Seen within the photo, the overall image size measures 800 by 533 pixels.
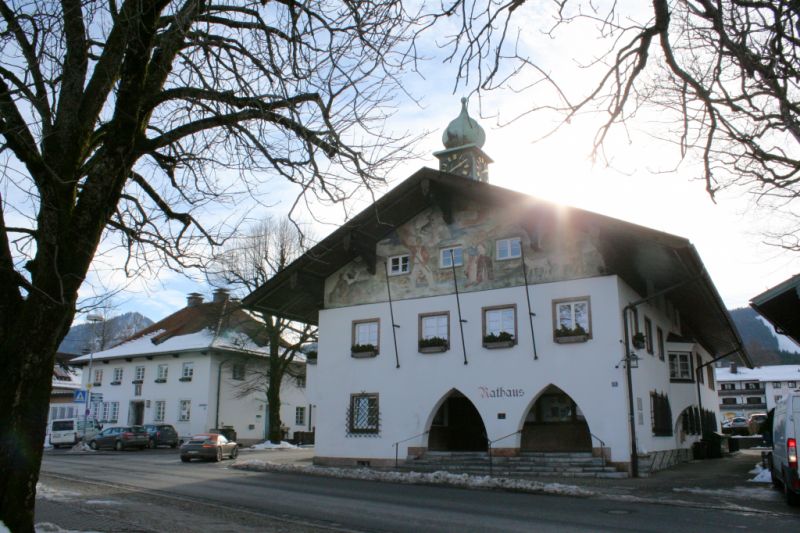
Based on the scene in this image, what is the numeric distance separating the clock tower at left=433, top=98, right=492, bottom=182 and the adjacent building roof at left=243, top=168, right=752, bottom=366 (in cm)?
518

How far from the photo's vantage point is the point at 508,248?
2297 centimetres

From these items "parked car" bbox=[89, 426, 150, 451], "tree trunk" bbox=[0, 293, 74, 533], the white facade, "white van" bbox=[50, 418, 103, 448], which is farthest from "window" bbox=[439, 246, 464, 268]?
"white van" bbox=[50, 418, 103, 448]

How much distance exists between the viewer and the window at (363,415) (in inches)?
963

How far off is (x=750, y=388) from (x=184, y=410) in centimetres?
7587

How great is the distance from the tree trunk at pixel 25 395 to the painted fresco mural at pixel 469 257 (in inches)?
690

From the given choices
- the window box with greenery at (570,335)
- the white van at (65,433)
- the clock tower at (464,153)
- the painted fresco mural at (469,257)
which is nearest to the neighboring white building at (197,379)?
the white van at (65,433)

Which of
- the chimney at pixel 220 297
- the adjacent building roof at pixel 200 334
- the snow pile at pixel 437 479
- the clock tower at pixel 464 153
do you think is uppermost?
the clock tower at pixel 464 153

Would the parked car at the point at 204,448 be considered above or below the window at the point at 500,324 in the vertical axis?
below

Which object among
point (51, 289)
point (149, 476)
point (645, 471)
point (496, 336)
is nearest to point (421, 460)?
point (496, 336)

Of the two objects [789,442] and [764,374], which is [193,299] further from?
[764,374]

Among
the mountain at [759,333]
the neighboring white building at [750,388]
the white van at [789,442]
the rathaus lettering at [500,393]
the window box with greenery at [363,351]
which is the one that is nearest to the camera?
the white van at [789,442]

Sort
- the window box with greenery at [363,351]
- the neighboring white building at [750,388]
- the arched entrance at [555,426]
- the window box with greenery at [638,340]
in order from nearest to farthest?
the window box with greenery at [638,340]
the arched entrance at [555,426]
the window box with greenery at [363,351]
the neighboring white building at [750,388]

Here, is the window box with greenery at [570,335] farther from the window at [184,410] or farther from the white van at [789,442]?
the window at [184,410]

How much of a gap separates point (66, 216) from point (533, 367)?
682 inches
